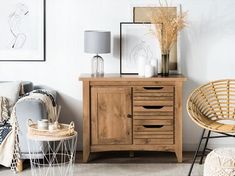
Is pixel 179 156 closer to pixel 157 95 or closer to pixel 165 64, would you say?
pixel 157 95

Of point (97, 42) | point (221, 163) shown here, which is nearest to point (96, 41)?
point (97, 42)

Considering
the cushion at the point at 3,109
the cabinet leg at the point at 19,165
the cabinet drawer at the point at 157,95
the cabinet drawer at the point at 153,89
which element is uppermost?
the cabinet drawer at the point at 153,89

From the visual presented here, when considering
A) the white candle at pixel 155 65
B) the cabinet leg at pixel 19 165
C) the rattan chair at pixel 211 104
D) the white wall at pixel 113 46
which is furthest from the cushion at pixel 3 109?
the rattan chair at pixel 211 104

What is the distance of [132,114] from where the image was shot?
180 inches

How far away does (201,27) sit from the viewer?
496 centimetres

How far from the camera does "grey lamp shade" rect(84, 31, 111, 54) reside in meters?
4.58

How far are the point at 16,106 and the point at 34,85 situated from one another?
899 mm

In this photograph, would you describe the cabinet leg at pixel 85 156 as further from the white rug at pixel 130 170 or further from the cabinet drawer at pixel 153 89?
the cabinet drawer at pixel 153 89

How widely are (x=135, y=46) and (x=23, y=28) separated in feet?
3.91

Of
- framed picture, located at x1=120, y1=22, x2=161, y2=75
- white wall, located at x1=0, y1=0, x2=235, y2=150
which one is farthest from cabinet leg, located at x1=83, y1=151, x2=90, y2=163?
framed picture, located at x1=120, y1=22, x2=161, y2=75

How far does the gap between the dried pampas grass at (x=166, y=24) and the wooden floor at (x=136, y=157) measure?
1.07 m

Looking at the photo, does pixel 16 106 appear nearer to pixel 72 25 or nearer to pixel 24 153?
pixel 24 153

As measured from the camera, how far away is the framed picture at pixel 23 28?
4.93m

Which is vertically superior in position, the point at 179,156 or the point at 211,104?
the point at 211,104
